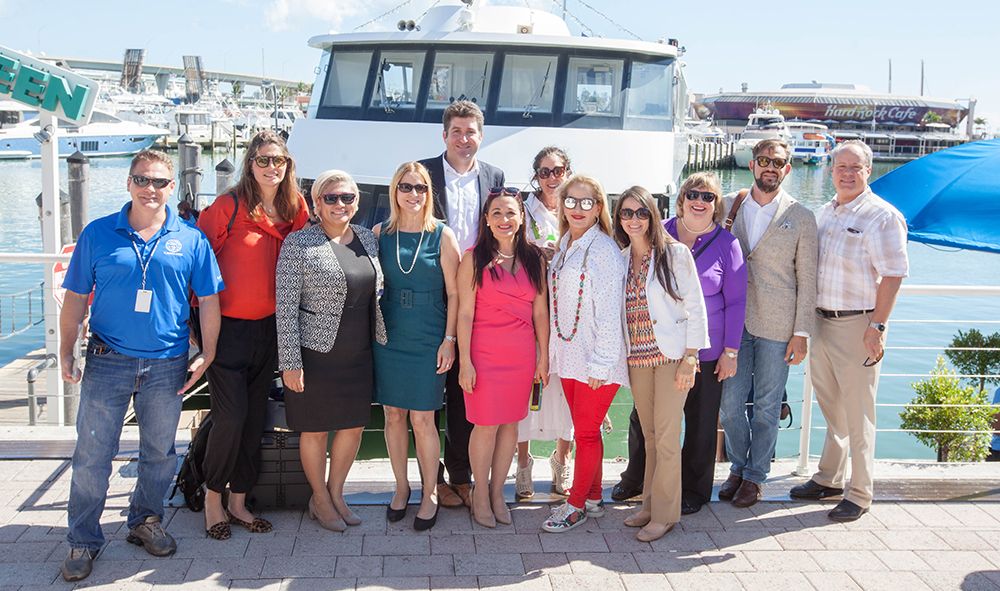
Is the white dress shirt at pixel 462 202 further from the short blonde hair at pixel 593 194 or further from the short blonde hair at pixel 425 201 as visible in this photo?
the short blonde hair at pixel 593 194

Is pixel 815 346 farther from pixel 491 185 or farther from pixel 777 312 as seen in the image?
pixel 491 185

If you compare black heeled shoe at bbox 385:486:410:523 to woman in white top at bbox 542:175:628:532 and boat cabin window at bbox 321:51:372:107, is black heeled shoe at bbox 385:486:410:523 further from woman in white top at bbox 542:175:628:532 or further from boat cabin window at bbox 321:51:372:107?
boat cabin window at bbox 321:51:372:107

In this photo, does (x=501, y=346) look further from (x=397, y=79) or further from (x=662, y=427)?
(x=397, y=79)

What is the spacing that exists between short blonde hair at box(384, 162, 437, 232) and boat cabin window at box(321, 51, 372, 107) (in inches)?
196

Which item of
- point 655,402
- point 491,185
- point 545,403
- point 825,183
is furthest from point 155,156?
point 825,183

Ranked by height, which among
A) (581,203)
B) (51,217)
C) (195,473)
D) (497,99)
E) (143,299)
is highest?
(497,99)

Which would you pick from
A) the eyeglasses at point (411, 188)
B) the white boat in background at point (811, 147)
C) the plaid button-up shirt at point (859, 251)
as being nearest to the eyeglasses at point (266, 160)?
the eyeglasses at point (411, 188)

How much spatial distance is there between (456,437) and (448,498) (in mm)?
320

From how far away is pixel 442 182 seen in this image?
479 cm

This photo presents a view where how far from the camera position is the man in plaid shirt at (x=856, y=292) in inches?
172

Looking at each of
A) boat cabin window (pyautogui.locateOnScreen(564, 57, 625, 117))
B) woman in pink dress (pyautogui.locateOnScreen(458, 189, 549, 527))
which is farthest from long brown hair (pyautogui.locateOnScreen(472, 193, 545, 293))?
boat cabin window (pyautogui.locateOnScreen(564, 57, 625, 117))

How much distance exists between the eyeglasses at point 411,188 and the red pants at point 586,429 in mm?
1161

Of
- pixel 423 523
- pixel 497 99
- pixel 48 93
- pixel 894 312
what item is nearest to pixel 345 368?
pixel 423 523

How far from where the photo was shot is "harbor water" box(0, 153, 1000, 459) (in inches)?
444
